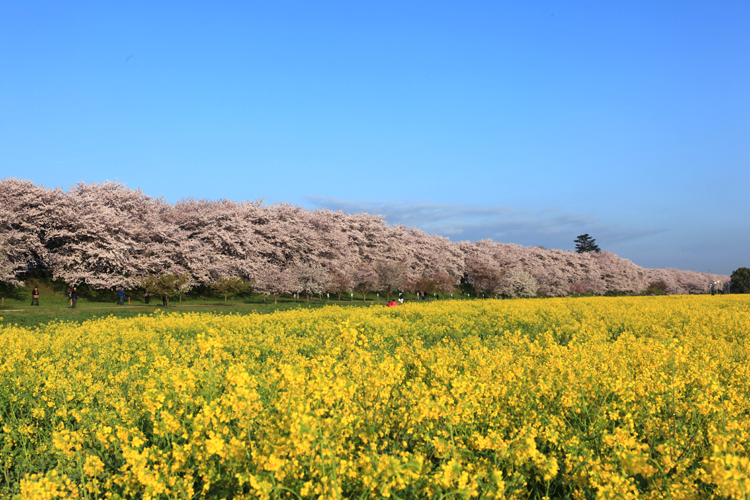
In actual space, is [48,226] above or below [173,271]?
above

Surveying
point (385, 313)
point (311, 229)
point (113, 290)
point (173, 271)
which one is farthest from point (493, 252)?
point (385, 313)

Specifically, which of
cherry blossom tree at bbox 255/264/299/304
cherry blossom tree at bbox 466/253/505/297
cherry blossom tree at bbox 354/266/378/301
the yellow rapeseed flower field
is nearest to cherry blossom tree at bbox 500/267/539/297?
cherry blossom tree at bbox 466/253/505/297

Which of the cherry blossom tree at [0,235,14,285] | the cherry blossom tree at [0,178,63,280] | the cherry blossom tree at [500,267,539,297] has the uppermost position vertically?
the cherry blossom tree at [0,178,63,280]

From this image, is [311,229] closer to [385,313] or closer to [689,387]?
[385,313]

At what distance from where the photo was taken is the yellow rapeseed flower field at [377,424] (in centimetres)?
283

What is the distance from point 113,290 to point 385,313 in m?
33.2

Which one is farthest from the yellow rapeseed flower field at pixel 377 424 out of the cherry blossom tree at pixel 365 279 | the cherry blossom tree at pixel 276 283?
the cherry blossom tree at pixel 365 279

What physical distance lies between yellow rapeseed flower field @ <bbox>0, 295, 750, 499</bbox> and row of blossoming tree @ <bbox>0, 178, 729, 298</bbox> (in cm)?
3383

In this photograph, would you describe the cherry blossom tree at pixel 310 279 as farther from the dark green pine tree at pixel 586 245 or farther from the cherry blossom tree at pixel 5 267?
the dark green pine tree at pixel 586 245

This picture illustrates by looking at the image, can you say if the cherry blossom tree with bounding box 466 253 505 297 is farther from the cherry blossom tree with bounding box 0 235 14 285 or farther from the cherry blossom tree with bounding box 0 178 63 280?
the cherry blossom tree with bounding box 0 235 14 285

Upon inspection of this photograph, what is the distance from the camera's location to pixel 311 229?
54.1 meters

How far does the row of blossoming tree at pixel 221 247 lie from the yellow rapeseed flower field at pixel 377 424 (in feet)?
111

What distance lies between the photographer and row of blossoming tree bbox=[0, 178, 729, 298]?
37.8 meters

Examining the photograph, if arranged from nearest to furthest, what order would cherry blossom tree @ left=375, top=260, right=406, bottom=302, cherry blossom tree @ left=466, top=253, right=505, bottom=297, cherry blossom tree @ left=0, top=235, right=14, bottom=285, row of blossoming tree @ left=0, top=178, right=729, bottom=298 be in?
cherry blossom tree @ left=0, top=235, right=14, bottom=285, row of blossoming tree @ left=0, top=178, right=729, bottom=298, cherry blossom tree @ left=375, top=260, right=406, bottom=302, cherry blossom tree @ left=466, top=253, right=505, bottom=297
